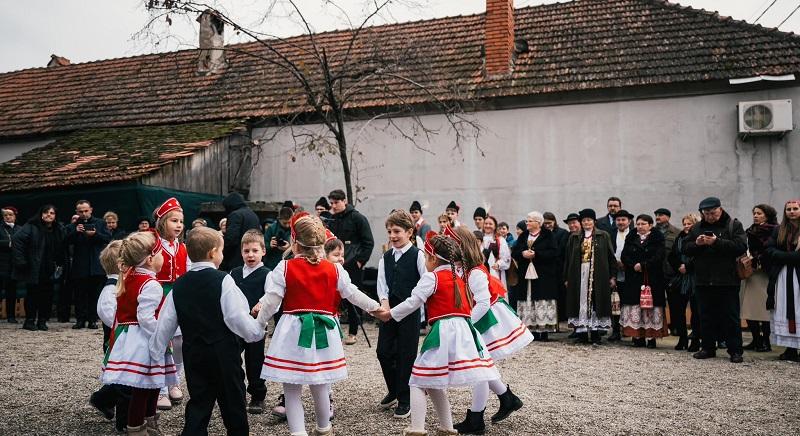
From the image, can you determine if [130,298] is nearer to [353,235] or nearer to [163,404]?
[163,404]

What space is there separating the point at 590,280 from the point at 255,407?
6.35 metres

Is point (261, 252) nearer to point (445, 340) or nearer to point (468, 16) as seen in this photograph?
point (445, 340)

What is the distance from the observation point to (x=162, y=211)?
630 centimetres

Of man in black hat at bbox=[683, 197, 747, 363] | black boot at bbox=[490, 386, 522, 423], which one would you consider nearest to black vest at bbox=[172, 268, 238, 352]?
black boot at bbox=[490, 386, 522, 423]

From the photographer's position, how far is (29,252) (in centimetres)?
1230

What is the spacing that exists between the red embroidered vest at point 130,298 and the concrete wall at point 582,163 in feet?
35.8

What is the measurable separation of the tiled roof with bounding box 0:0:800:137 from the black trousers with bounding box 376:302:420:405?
9.23 metres

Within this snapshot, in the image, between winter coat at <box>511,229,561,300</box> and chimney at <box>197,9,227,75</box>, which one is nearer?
winter coat at <box>511,229,561,300</box>

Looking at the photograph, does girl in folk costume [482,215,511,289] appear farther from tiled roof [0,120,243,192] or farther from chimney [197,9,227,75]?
chimney [197,9,227,75]

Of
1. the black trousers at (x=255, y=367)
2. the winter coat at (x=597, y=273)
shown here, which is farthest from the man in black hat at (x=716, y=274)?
the black trousers at (x=255, y=367)

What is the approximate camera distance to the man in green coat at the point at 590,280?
36.1 feet

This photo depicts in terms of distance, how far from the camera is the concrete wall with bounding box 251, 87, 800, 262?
49.6ft

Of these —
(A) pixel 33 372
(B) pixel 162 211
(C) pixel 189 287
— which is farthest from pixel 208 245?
(A) pixel 33 372

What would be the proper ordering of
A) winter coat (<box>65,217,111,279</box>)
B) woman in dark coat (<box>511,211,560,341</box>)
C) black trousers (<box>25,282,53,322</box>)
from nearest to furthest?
woman in dark coat (<box>511,211,560,341</box>), winter coat (<box>65,217,111,279</box>), black trousers (<box>25,282,53,322</box>)
